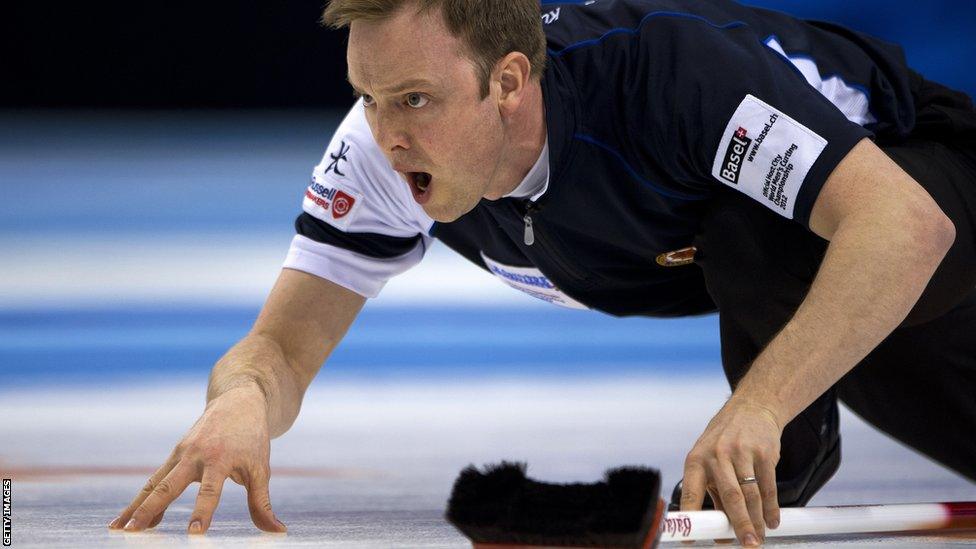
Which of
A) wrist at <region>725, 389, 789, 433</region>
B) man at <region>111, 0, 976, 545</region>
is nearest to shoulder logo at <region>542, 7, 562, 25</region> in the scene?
man at <region>111, 0, 976, 545</region>

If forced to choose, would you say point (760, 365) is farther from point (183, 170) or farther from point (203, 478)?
point (183, 170)

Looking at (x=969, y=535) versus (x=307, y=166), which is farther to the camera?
(x=307, y=166)

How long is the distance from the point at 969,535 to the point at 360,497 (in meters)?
0.91

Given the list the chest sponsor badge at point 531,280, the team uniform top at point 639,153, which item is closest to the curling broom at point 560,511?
the team uniform top at point 639,153

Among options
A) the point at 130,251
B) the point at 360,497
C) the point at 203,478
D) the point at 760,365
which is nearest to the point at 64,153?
the point at 130,251

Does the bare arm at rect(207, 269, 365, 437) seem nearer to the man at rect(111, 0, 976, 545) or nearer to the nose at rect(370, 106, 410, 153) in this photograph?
the man at rect(111, 0, 976, 545)

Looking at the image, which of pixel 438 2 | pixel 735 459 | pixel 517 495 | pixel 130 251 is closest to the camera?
pixel 517 495

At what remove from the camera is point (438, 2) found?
5.35 feet

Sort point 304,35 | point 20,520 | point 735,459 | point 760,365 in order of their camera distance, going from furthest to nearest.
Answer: point 304,35, point 20,520, point 760,365, point 735,459

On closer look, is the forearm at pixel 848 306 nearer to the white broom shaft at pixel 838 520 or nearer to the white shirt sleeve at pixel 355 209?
the white broom shaft at pixel 838 520

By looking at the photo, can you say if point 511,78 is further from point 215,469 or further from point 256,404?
point 215,469

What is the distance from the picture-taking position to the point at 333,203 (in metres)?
1.98

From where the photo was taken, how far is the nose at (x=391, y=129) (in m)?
1.64

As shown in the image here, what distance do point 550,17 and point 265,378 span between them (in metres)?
0.71
